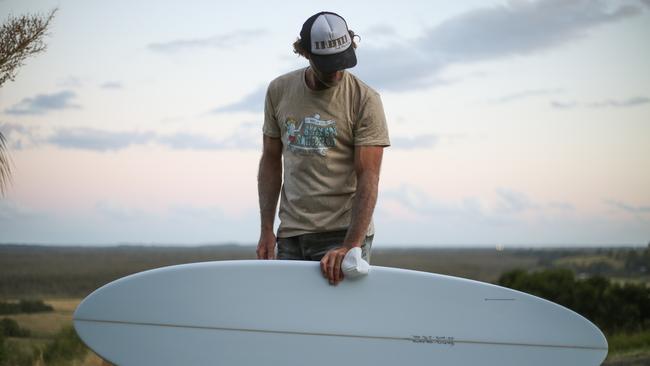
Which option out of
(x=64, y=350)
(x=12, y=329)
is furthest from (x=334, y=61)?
(x=12, y=329)

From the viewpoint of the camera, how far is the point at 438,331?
2.95 m

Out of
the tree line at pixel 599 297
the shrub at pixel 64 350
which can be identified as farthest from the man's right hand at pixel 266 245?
the tree line at pixel 599 297

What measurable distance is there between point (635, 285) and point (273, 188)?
14191 mm

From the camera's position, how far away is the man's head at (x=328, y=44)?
2520mm

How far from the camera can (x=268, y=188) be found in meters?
2.91

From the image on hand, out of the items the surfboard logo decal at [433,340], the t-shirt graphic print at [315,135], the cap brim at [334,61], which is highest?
the cap brim at [334,61]

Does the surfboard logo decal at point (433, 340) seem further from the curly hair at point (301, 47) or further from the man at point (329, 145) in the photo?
the curly hair at point (301, 47)

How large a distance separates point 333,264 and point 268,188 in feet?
1.53

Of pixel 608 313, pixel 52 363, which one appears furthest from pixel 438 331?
pixel 608 313

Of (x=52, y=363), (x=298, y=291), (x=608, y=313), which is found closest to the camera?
(x=298, y=291)

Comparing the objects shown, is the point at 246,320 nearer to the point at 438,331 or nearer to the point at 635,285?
the point at 438,331

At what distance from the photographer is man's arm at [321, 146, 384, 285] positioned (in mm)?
2561

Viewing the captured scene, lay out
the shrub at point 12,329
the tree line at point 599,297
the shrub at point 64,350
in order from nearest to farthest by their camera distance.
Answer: the shrub at point 64,350 < the shrub at point 12,329 < the tree line at point 599,297

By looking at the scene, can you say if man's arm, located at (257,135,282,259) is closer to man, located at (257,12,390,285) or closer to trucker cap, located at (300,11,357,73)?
man, located at (257,12,390,285)
